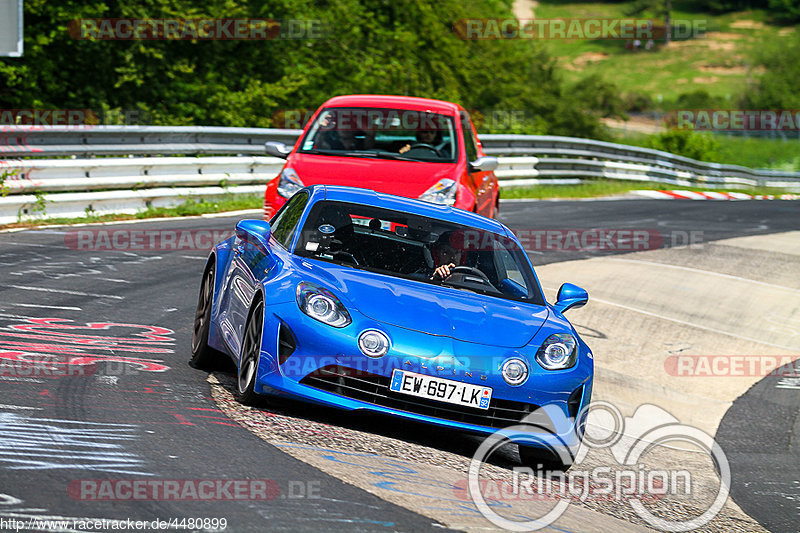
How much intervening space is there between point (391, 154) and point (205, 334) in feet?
16.8

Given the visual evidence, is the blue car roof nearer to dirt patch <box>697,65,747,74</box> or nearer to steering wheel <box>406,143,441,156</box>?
steering wheel <box>406,143,441,156</box>

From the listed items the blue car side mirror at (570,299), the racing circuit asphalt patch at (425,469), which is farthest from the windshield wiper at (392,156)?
the racing circuit asphalt patch at (425,469)

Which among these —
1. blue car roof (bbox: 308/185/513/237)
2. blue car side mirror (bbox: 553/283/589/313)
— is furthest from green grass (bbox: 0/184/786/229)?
blue car side mirror (bbox: 553/283/589/313)

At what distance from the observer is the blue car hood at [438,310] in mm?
6156

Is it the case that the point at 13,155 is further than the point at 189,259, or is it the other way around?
the point at 13,155

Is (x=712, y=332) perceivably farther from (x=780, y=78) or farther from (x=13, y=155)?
(x=780, y=78)

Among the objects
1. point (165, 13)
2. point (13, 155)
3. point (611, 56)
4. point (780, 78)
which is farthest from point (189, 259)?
point (611, 56)

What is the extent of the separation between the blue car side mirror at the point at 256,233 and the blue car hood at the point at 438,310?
0.73 metres

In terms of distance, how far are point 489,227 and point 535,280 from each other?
651 millimetres

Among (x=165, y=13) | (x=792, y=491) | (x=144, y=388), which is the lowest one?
(x=792, y=491)

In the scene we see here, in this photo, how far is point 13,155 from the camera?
1425cm

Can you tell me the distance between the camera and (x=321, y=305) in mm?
6141

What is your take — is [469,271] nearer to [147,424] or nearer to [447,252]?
[447,252]

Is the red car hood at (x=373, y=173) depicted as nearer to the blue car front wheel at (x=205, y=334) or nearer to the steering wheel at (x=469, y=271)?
the blue car front wheel at (x=205, y=334)
